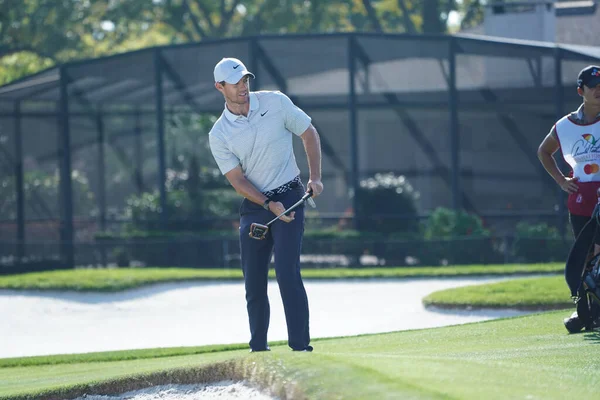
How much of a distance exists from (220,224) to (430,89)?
452cm

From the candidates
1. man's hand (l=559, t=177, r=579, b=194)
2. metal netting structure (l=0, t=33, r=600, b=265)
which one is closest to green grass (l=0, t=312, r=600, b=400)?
man's hand (l=559, t=177, r=579, b=194)

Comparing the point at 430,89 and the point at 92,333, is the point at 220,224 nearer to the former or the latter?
the point at 430,89

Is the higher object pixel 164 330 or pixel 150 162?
pixel 150 162

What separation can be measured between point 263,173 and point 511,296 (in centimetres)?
578

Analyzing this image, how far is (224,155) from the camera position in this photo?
25.2 feet

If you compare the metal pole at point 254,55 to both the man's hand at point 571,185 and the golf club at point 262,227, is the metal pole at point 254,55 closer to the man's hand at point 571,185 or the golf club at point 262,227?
the man's hand at point 571,185

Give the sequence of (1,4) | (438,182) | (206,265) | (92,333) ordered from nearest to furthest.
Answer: (92,333) → (206,265) → (438,182) → (1,4)

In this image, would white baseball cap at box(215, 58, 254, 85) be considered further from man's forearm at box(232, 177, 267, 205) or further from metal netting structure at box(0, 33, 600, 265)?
metal netting structure at box(0, 33, 600, 265)

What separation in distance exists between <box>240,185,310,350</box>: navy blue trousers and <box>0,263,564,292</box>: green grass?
8150 mm

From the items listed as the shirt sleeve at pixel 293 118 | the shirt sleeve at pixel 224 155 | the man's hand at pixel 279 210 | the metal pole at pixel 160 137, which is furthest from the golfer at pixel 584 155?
the metal pole at pixel 160 137

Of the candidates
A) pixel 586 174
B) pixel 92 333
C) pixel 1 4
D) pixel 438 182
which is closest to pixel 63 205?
pixel 438 182

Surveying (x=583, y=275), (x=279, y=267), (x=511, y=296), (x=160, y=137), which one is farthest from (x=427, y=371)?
(x=160, y=137)

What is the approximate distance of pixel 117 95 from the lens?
23047mm

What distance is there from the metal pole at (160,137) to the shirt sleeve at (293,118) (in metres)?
14.0
